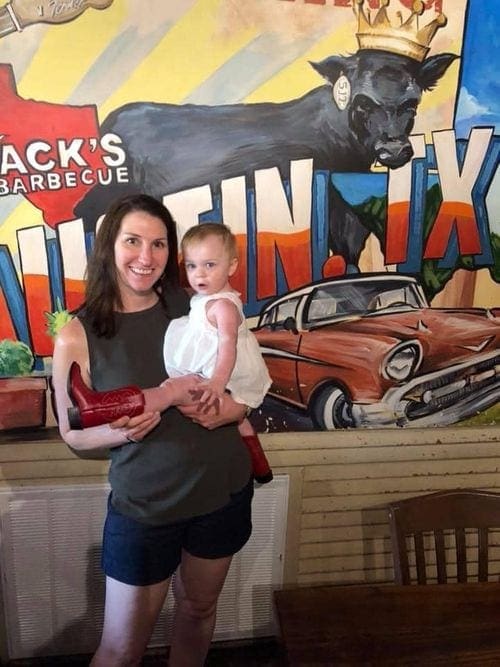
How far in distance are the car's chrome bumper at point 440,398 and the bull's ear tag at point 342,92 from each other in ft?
3.05

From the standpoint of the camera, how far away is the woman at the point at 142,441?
1596 mm

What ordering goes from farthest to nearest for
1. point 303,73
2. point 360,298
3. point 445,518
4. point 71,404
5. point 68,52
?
1. point 360,298
2. point 303,73
3. point 68,52
4. point 445,518
5. point 71,404

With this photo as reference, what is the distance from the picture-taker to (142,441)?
1.61 meters

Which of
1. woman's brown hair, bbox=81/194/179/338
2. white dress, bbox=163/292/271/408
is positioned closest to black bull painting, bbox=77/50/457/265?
woman's brown hair, bbox=81/194/179/338

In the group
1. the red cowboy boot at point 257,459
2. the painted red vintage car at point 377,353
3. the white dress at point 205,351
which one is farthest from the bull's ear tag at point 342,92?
the red cowboy boot at point 257,459

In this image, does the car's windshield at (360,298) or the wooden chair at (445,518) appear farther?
the car's windshield at (360,298)

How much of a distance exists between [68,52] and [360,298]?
1.16 metres

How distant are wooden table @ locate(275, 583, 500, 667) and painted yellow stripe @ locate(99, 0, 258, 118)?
1.43m

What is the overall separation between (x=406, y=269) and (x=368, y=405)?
47 cm

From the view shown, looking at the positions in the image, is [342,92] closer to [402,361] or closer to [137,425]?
[402,361]

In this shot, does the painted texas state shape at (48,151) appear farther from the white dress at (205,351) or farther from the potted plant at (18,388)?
the white dress at (205,351)

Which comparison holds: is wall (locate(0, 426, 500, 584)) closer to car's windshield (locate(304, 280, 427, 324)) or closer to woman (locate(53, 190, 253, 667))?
car's windshield (locate(304, 280, 427, 324))

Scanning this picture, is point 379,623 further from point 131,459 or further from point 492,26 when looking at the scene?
point 492,26

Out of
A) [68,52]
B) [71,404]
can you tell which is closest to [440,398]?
[71,404]
